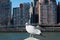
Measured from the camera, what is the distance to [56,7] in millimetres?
60938

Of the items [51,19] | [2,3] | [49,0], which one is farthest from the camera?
[2,3]

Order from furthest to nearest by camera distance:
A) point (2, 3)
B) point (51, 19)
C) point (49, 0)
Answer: point (2, 3)
point (49, 0)
point (51, 19)

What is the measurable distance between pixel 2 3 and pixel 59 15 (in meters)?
16.8

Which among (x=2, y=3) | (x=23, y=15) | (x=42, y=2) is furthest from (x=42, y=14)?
(x=2, y=3)

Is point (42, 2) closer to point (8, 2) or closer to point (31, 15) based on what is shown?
point (31, 15)

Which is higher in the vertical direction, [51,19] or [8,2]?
[8,2]

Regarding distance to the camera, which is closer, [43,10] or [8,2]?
[43,10]

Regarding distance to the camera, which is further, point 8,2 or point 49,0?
point 8,2

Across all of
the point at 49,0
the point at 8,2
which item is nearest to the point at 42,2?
the point at 49,0

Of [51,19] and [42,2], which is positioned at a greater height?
[42,2]

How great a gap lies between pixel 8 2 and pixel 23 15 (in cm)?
591

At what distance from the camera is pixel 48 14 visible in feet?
196

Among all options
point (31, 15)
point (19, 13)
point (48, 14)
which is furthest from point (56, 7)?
point (19, 13)

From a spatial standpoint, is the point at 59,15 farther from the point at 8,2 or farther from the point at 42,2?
the point at 8,2
